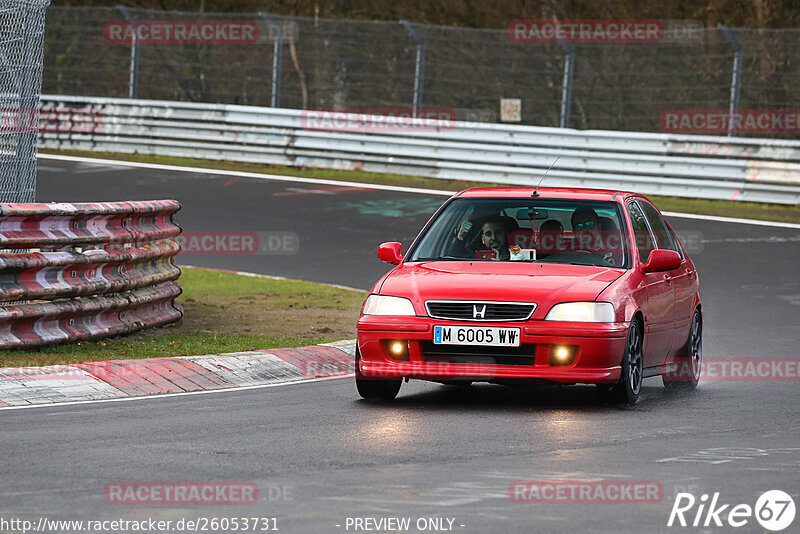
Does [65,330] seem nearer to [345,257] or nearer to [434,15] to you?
[345,257]

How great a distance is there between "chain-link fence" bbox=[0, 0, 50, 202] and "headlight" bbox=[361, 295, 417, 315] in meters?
4.04

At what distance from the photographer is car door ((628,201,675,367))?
10.7 meters

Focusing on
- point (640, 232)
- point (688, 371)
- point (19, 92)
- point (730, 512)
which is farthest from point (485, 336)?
point (19, 92)

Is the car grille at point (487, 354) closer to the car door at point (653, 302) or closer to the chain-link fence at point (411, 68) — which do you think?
the car door at point (653, 302)

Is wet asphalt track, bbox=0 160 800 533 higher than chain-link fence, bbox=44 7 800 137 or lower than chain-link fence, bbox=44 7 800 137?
lower

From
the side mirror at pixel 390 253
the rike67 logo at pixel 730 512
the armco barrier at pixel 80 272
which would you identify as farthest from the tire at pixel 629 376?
the armco barrier at pixel 80 272

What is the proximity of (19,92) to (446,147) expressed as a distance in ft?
49.9

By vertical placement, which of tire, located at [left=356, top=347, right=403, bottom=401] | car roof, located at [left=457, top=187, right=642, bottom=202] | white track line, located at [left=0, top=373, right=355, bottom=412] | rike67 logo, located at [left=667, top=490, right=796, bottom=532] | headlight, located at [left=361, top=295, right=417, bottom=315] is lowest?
white track line, located at [left=0, top=373, right=355, bottom=412]

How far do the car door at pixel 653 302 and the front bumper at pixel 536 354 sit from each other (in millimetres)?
766

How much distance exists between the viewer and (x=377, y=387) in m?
10.3

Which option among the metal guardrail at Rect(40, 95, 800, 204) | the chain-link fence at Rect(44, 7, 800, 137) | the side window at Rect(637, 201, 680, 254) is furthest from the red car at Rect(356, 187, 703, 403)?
the chain-link fence at Rect(44, 7, 800, 137)

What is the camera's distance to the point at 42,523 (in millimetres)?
6094

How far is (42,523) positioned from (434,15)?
3517cm

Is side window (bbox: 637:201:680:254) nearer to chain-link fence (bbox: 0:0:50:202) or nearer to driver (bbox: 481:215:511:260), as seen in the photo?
driver (bbox: 481:215:511:260)
